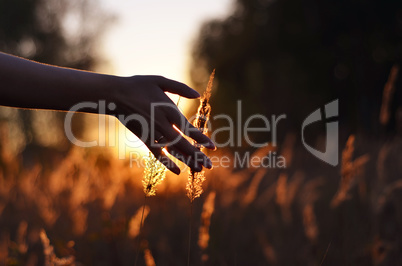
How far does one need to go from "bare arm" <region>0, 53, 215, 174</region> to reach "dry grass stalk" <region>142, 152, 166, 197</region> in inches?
5.5

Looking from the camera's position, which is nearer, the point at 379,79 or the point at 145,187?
the point at 145,187

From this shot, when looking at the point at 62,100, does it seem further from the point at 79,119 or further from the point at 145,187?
the point at 79,119

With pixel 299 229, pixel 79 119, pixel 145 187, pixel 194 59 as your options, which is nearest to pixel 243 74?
pixel 194 59

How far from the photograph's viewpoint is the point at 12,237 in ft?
13.1

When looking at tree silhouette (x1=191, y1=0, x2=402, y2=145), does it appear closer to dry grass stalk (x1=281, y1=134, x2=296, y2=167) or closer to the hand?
dry grass stalk (x1=281, y1=134, x2=296, y2=167)

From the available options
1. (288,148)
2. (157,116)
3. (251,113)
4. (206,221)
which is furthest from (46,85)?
(251,113)

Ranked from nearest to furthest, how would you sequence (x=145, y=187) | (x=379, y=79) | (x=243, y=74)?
(x=145, y=187), (x=379, y=79), (x=243, y=74)

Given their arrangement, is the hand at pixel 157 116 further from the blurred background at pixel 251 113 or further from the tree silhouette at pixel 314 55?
the tree silhouette at pixel 314 55

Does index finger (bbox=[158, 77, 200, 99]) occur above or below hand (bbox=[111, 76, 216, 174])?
above

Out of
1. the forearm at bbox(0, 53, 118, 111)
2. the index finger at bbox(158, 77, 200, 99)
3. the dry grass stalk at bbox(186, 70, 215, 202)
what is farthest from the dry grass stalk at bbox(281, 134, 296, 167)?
the forearm at bbox(0, 53, 118, 111)

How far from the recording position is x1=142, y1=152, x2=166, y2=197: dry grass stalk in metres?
1.43

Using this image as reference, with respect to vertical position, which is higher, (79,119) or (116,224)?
(79,119)

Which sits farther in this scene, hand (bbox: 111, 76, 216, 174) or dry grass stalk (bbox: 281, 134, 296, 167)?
dry grass stalk (bbox: 281, 134, 296, 167)

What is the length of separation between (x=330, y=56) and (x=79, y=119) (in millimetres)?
14013
